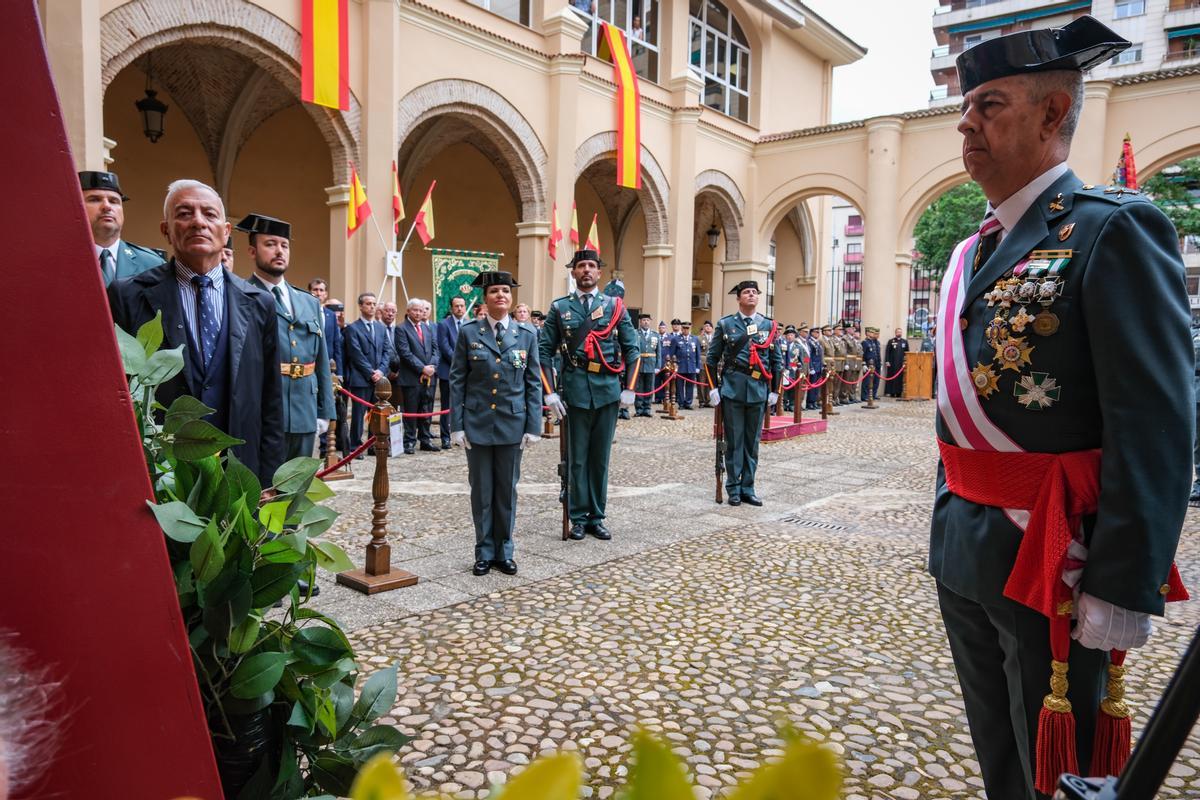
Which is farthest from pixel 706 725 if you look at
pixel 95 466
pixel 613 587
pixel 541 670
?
pixel 95 466

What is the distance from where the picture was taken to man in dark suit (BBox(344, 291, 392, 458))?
8945 mm

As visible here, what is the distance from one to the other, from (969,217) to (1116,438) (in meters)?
35.7

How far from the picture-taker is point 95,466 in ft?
3.60

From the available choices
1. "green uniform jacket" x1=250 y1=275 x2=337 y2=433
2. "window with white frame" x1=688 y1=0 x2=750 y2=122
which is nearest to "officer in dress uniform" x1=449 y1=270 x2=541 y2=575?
"green uniform jacket" x1=250 y1=275 x2=337 y2=433

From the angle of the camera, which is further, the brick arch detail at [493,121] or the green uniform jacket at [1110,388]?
the brick arch detail at [493,121]

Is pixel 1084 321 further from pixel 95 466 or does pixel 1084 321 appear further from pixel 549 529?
pixel 549 529

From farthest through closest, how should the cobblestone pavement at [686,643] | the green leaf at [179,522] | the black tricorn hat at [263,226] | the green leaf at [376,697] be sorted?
the black tricorn hat at [263,226]
the cobblestone pavement at [686,643]
the green leaf at [376,697]
the green leaf at [179,522]

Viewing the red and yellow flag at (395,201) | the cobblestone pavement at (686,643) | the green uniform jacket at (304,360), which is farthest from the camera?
the red and yellow flag at (395,201)

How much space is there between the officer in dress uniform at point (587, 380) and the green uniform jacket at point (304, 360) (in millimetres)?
1518

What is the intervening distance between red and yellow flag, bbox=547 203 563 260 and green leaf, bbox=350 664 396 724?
506 inches

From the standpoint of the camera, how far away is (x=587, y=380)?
5602 mm

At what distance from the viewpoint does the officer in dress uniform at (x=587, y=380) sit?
5523 mm

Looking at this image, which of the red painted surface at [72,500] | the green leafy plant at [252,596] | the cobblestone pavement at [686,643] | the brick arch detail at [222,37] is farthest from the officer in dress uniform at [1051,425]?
the brick arch detail at [222,37]

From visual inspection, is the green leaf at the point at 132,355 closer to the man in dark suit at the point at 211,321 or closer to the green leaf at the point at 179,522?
the green leaf at the point at 179,522
